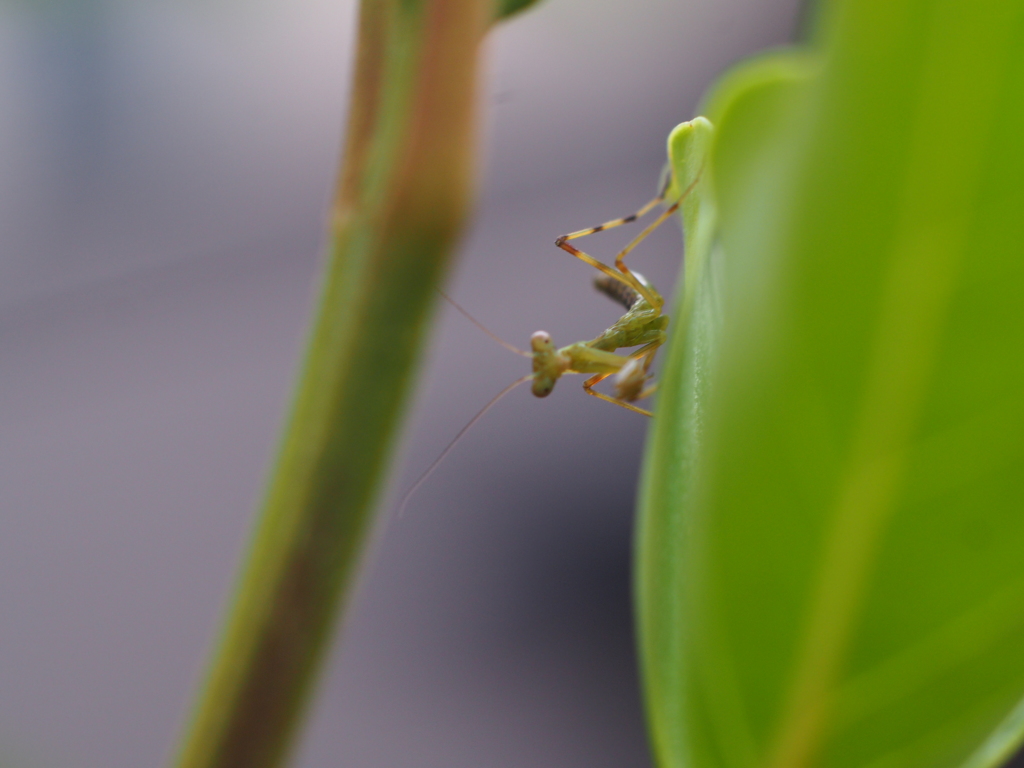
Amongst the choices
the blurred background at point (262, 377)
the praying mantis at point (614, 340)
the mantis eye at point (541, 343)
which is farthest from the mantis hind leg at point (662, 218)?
the blurred background at point (262, 377)

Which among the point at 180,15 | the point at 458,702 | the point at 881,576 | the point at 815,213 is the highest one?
the point at 180,15

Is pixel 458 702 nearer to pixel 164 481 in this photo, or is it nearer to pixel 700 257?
pixel 164 481

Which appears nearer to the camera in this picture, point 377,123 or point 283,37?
point 377,123

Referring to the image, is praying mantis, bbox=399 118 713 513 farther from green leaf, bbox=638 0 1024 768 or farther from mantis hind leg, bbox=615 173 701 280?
green leaf, bbox=638 0 1024 768

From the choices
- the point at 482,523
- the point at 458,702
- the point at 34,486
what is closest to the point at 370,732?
the point at 458,702

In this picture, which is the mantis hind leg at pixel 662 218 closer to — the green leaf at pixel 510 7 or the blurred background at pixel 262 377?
the green leaf at pixel 510 7

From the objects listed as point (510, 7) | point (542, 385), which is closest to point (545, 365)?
point (542, 385)

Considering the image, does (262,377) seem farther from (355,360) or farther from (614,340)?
(355,360)
